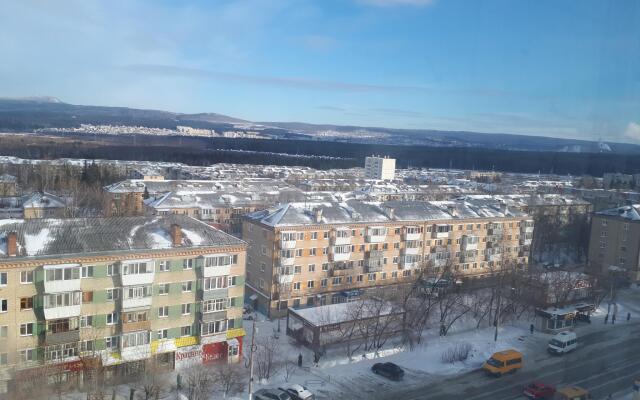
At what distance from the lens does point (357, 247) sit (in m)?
12.5

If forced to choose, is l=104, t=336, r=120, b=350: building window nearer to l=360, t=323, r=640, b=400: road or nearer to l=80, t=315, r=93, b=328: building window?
l=80, t=315, r=93, b=328: building window

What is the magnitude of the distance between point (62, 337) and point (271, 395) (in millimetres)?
2888

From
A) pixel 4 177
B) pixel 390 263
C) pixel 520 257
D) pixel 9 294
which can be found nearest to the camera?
pixel 9 294

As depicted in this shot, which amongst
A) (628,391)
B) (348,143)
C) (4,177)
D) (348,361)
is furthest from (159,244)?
(348,143)

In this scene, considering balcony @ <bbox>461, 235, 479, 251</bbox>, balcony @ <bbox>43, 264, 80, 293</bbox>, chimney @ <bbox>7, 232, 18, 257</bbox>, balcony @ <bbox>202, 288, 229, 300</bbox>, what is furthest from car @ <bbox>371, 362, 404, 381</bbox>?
balcony @ <bbox>461, 235, 479, 251</bbox>

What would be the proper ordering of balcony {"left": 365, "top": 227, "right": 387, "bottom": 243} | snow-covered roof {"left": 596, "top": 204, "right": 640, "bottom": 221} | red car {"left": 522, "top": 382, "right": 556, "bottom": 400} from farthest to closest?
snow-covered roof {"left": 596, "top": 204, "right": 640, "bottom": 221}
balcony {"left": 365, "top": 227, "right": 387, "bottom": 243}
red car {"left": 522, "top": 382, "right": 556, "bottom": 400}

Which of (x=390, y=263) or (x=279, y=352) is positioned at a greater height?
(x=390, y=263)

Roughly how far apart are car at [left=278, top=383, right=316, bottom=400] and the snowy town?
0.12ft

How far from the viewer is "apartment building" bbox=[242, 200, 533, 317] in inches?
451

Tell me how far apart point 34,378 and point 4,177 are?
68.6 ft

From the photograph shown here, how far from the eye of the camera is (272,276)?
11289 mm

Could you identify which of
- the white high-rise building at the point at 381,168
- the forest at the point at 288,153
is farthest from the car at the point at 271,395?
the white high-rise building at the point at 381,168

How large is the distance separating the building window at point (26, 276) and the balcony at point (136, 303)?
4.05ft

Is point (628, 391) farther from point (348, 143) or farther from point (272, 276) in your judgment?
point (348, 143)
